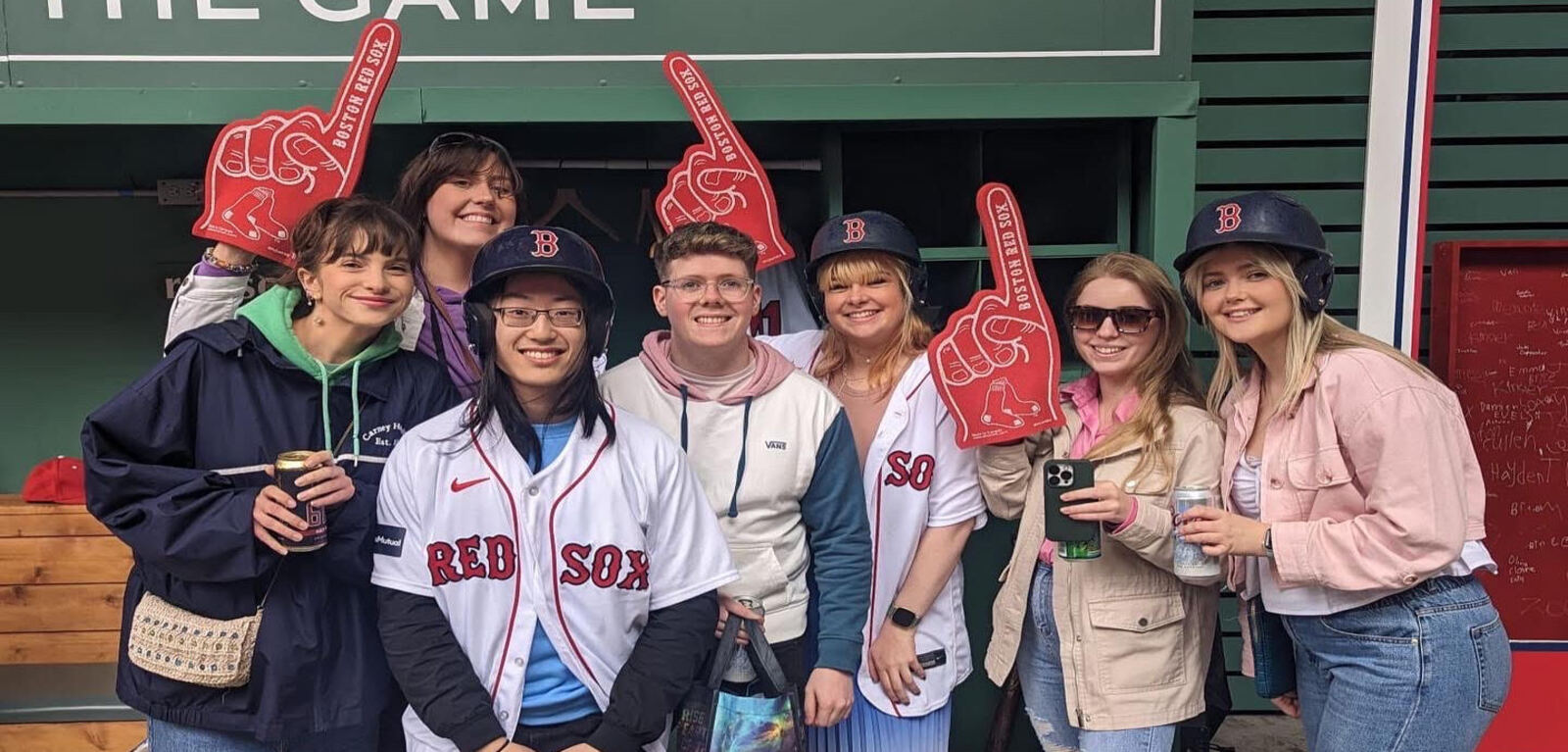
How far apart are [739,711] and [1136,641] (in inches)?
38.2

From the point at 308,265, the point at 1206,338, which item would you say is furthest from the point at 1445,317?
the point at 308,265

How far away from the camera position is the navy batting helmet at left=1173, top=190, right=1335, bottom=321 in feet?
6.48

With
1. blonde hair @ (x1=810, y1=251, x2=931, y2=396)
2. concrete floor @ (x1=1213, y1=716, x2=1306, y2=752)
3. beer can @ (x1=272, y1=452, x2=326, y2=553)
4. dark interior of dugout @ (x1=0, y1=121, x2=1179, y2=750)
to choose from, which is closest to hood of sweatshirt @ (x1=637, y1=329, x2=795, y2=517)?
blonde hair @ (x1=810, y1=251, x2=931, y2=396)

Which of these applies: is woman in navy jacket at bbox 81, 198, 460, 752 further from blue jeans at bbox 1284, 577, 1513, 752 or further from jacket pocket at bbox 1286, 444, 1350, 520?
blue jeans at bbox 1284, 577, 1513, 752

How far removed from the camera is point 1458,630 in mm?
1885

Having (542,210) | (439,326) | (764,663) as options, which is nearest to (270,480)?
(439,326)

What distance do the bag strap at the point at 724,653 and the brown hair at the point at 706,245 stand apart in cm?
82

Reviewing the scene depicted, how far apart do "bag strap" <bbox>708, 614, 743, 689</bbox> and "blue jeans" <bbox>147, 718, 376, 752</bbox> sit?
2.55ft

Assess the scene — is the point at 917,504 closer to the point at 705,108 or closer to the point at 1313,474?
the point at 1313,474

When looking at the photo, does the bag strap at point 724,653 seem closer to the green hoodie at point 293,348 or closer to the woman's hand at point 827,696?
the woman's hand at point 827,696

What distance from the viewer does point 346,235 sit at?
1949 mm

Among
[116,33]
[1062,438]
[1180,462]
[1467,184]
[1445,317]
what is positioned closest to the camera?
[1180,462]

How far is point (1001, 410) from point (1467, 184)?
2.94 m

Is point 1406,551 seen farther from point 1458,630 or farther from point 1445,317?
point 1445,317
